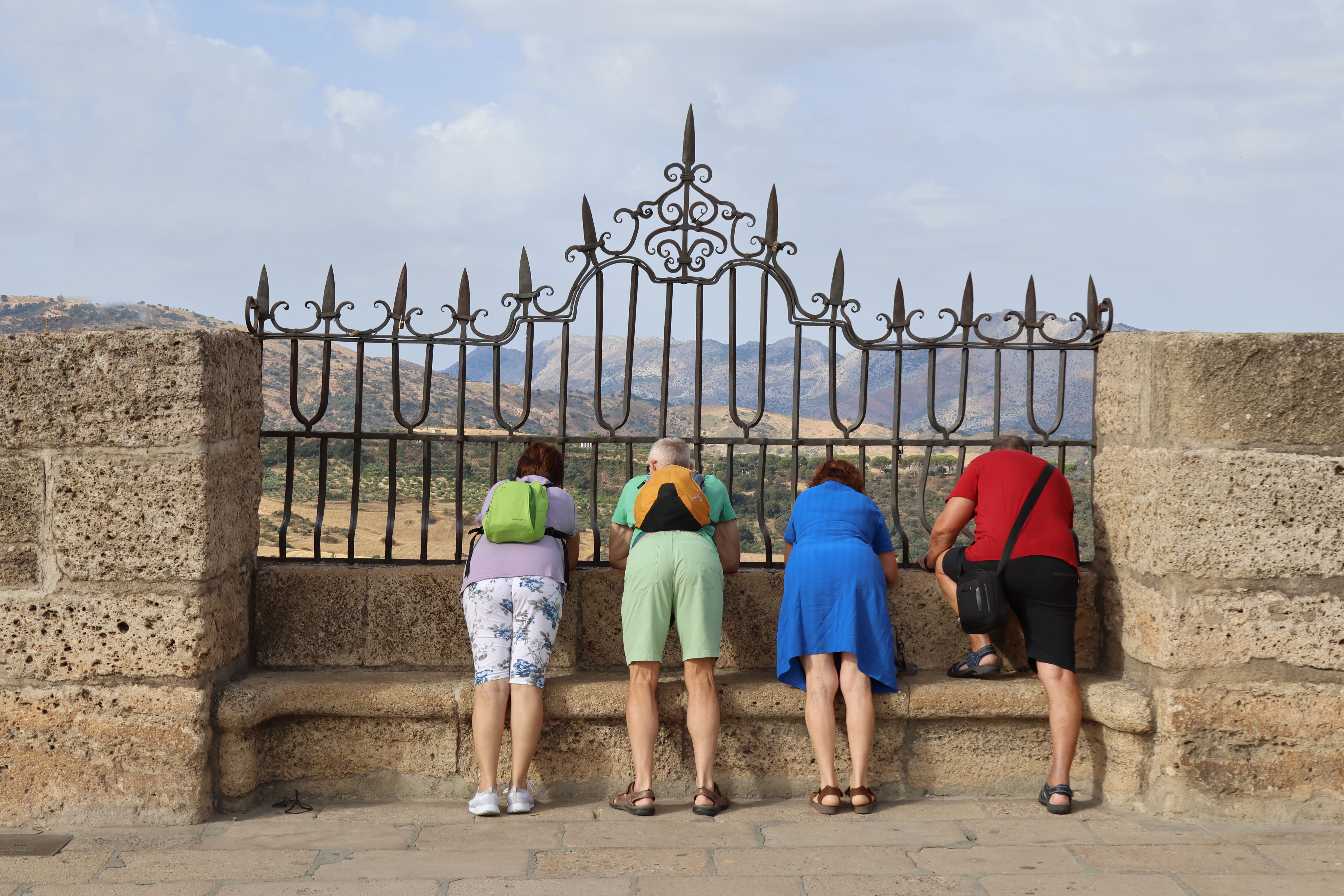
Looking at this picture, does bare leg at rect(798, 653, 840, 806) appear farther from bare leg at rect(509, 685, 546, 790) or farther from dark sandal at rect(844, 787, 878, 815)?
bare leg at rect(509, 685, 546, 790)

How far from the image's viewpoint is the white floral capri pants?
4.10 metres

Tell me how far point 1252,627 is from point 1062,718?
32.4 inches

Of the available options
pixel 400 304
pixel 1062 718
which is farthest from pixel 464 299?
pixel 1062 718

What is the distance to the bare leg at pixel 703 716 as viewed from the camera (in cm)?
412

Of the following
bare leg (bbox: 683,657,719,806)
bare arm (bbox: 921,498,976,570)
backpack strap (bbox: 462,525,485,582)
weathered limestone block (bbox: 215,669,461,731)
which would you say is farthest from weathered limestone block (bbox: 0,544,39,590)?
bare arm (bbox: 921,498,976,570)

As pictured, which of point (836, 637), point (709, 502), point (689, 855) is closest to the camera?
point (689, 855)

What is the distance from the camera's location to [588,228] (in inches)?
188

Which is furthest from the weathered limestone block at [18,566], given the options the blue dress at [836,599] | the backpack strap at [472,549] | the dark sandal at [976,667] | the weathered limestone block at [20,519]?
the dark sandal at [976,667]

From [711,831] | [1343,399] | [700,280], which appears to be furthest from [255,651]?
[1343,399]

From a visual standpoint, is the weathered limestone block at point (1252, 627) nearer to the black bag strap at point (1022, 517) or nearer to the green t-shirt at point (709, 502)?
the black bag strap at point (1022, 517)

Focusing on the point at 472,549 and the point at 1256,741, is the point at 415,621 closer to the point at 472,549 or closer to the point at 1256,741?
the point at 472,549

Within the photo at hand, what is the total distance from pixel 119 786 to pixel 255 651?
0.78m

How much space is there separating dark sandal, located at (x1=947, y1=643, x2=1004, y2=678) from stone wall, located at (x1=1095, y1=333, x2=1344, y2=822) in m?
0.64

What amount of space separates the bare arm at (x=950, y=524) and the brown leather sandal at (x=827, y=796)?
1087 mm
